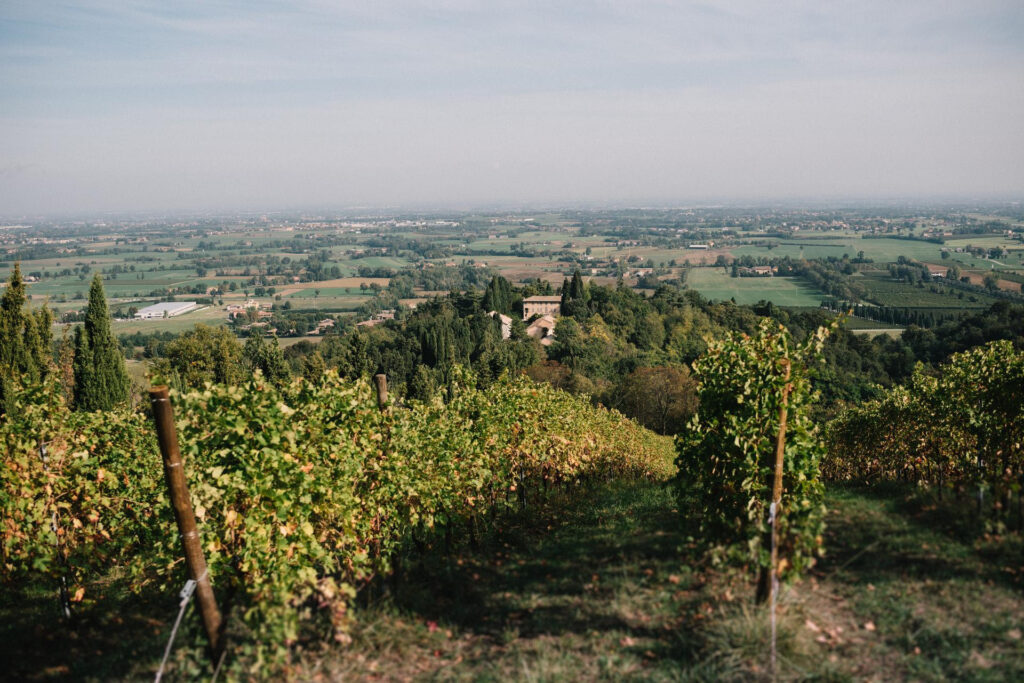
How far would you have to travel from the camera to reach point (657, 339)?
253ft

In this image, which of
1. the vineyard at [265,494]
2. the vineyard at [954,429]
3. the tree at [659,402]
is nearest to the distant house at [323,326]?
the tree at [659,402]

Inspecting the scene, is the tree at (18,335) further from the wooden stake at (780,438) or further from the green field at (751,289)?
the green field at (751,289)

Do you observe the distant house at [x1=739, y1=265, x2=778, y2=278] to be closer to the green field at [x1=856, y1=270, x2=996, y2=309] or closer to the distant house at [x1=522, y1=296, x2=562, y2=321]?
the green field at [x1=856, y1=270, x2=996, y2=309]

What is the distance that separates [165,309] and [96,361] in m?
96.6

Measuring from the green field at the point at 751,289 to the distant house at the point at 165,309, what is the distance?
105157 millimetres

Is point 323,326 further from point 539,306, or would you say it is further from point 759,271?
point 759,271

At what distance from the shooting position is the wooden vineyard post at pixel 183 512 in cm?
572

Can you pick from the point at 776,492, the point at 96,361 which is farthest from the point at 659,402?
the point at 776,492

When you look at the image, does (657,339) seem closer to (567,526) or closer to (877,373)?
(877,373)

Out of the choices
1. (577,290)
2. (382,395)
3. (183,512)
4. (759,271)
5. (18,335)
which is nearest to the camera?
(183,512)

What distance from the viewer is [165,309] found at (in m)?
112

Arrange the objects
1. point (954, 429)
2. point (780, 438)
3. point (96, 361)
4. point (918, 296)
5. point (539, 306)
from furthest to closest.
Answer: point (918, 296) → point (539, 306) → point (96, 361) → point (954, 429) → point (780, 438)

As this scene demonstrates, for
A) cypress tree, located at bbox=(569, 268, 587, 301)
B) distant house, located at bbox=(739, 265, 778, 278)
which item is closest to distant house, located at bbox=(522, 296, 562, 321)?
cypress tree, located at bbox=(569, 268, 587, 301)

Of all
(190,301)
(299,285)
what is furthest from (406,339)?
(299,285)
